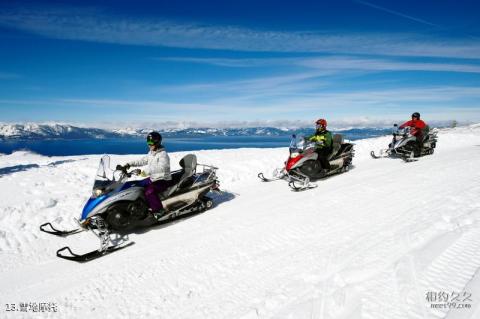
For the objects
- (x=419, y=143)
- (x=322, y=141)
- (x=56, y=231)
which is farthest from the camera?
(x=419, y=143)

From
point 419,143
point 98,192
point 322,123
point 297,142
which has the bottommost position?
point 98,192

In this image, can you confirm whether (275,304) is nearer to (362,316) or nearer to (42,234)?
(362,316)

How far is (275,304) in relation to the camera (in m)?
3.74

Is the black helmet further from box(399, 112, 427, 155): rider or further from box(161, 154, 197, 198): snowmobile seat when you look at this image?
box(399, 112, 427, 155): rider

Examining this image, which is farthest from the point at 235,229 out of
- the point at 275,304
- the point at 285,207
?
the point at 275,304

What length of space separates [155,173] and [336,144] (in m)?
7.06

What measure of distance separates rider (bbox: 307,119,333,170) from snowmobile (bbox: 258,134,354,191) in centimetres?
14

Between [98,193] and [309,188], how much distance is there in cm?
592

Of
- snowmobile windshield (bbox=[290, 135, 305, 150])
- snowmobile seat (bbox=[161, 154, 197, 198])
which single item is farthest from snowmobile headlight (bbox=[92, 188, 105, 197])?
snowmobile windshield (bbox=[290, 135, 305, 150])

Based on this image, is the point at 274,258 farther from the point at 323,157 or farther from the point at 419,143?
the point at 419,143

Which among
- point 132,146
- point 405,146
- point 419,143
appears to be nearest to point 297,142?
point 405,146

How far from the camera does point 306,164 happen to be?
10289 mm

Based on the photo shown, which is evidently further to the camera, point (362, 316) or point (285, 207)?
point (285, 207)

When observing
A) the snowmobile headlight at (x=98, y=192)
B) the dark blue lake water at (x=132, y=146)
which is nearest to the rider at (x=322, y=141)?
the dark blue lake water at (x=132, y=146)
